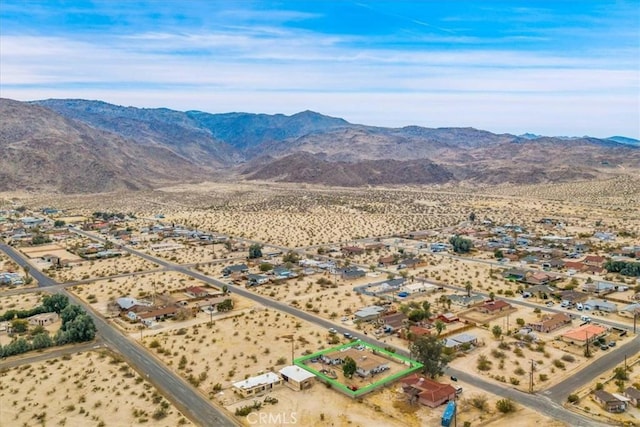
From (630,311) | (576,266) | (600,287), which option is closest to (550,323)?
(630,311)

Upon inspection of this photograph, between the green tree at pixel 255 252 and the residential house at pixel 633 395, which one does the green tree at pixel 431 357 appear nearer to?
the residential house at pixel 633 395

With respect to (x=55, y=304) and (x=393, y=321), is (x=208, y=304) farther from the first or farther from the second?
(x=393, y=321)

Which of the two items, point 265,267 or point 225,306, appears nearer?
point 225,306

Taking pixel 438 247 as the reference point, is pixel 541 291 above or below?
above

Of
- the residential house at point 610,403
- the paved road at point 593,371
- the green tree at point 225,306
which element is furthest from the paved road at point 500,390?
the green tree at point 225,306

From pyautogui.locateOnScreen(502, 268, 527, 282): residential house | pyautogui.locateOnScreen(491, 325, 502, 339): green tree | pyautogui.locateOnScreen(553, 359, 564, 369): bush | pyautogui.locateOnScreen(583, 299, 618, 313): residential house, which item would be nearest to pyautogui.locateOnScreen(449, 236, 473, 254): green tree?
pyautogui.locateOnScreen(502, 268, 527, 282): residential house

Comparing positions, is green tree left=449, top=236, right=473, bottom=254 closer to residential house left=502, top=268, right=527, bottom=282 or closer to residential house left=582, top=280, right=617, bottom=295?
residential house left=502, top=268, right=527, bottom=282

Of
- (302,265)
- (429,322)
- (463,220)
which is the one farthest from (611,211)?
(429,322)

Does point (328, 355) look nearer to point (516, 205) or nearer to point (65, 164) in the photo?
point (516, 205)
